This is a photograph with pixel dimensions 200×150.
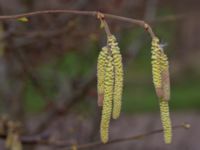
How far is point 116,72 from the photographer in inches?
87.4

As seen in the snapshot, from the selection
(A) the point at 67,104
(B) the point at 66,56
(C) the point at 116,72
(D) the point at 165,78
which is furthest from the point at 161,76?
(B) the point at 66,56

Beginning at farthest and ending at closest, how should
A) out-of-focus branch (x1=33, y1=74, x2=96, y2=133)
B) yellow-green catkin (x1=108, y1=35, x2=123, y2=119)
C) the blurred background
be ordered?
out-of-focus branch (x1=33, y1=74, x2=96, y2=133)
the blurred background
yellow-green catkin (x1=108, y1=35, x2=123, y2=119)

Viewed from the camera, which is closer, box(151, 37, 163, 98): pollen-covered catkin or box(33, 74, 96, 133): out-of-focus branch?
box(151, 37, 163, 98): pollen-covered catkin

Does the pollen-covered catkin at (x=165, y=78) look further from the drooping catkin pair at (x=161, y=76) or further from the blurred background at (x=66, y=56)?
the blurred background at (x=66, y=56)

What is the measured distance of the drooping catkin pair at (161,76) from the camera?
218cm

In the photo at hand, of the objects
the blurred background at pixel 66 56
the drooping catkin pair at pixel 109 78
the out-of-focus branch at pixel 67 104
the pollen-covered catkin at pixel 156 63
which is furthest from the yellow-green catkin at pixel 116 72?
the out-of-focus branch at pixel 67 104

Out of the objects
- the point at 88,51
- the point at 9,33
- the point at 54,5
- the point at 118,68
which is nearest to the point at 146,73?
the point at 88,51

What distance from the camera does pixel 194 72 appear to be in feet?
40.3

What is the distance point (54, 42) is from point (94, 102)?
117cm

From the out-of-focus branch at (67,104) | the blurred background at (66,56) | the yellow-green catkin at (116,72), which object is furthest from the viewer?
the out-of-focus branch at (67,104)

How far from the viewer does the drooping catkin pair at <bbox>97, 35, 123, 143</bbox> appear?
2179mm

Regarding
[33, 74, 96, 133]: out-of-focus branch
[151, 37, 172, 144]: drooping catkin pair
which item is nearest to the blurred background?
[33, 74, 96, 133]: out-of-focus branch

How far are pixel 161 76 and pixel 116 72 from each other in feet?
0.48

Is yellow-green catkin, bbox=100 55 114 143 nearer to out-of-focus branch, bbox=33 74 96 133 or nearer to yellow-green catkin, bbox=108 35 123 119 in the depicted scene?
yellow-green catkin, bbox=108 35 123 119
